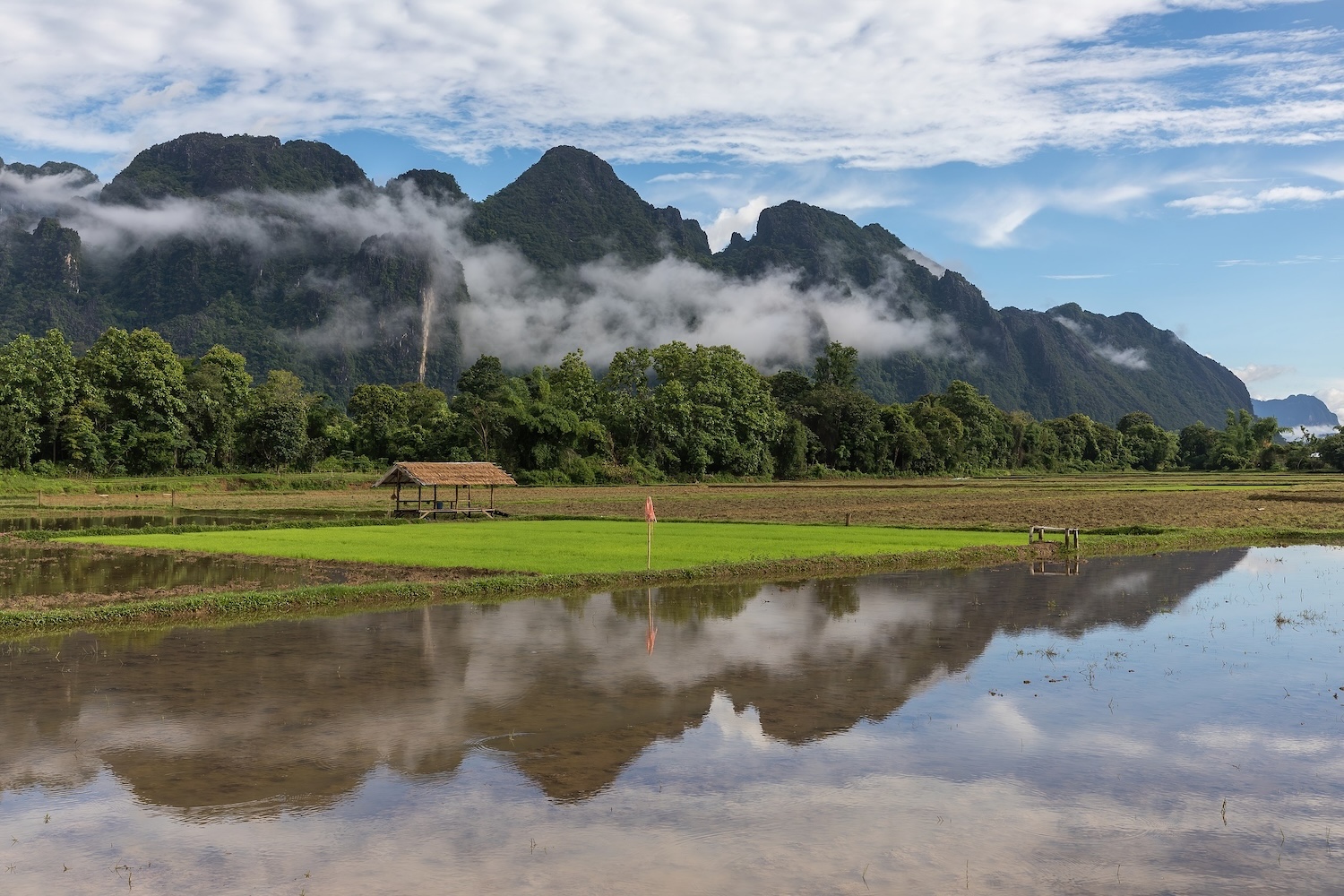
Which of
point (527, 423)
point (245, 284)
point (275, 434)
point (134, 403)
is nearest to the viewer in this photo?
Result: point (134, 403)

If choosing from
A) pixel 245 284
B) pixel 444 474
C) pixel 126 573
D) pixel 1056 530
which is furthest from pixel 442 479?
pixel 245 284

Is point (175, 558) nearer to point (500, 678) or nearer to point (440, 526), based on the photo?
point (440, 526)

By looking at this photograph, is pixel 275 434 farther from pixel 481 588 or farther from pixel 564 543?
pixel 481 588

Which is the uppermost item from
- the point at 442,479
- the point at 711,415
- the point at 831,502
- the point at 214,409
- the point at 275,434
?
the point at 711,415

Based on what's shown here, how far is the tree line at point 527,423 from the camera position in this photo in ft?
183

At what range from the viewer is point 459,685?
1094 centimetres

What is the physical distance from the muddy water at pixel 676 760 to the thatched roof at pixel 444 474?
77.2ft

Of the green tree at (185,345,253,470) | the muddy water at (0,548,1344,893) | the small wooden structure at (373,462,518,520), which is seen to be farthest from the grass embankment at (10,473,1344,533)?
the muddy water at (0,548,1344,893)

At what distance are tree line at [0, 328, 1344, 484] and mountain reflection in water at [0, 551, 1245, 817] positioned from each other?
158ft

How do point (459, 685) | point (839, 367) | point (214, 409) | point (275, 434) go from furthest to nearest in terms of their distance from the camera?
point (839, 367)
point (275, 434)
point (214, 409)
point (459, 685)

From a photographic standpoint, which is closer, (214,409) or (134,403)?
(134,403)

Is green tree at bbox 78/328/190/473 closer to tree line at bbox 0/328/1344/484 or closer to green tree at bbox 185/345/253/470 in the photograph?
tree line at bbox 0/328/1344/484

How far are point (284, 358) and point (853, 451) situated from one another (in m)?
103

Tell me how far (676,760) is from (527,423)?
6035 cm
